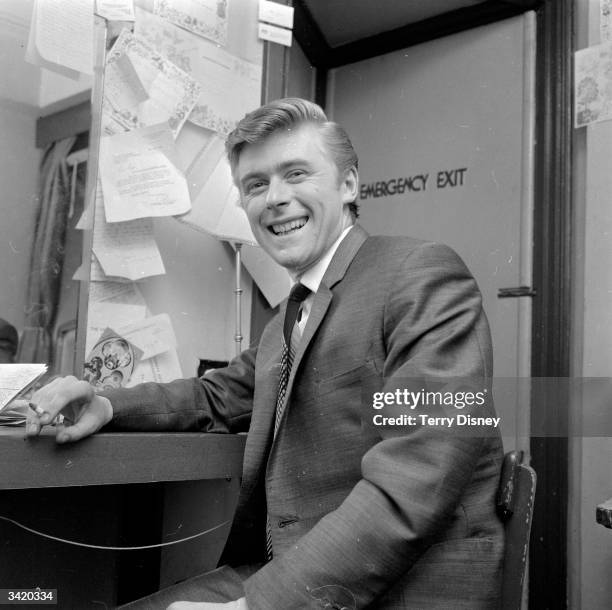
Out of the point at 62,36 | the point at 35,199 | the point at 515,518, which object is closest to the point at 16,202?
the point at 35,199

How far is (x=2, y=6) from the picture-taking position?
4.53 feet

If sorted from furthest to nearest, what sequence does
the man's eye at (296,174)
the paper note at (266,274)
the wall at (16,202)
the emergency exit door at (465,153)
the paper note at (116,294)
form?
the emergency exit door at (465,153)
the paper note at (266,274)
the paper note at (116,294)
the wall at (16,202)
the man's eye at (296,174)

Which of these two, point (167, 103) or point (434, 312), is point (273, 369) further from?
point (167, 103)

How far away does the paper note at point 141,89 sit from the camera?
1.50m

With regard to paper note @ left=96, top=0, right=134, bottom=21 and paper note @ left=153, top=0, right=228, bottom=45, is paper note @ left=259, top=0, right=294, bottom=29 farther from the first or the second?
paper note @ left=96, top=0, right=134, bottom=21

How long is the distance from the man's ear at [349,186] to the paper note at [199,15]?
27.2 inches

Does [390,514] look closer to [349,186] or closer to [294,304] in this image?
[294,304]

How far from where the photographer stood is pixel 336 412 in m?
0.94

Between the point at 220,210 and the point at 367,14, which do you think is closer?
the point at 220,210

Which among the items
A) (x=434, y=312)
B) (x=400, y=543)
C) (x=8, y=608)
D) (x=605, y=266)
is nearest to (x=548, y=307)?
(x=605, y=266)

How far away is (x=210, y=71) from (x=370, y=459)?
116 cm

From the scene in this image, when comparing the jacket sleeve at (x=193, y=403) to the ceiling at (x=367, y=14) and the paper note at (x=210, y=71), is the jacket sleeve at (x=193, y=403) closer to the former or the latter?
the paper note at (x=210, y=71)

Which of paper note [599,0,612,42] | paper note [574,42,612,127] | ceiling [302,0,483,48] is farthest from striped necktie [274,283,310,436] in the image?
ceiling [302,0,483,48]

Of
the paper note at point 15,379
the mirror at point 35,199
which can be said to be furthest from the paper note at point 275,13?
the paper note at point 15,379
